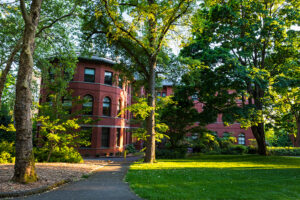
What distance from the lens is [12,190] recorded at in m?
6.36

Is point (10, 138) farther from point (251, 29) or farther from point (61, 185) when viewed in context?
point (251, 29)

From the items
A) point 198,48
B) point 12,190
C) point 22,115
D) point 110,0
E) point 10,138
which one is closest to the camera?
point 12,190

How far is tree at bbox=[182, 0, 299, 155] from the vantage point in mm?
17234

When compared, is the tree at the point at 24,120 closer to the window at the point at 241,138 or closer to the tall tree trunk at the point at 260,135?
the tall tree trunk at the point at 260,135

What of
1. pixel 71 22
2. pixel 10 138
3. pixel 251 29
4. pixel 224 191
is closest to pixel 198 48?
pixel 251 29

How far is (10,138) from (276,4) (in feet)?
94.3

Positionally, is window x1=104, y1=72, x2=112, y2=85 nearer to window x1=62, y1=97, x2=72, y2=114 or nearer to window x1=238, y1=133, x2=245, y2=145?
window x1=62, y1=97, x2=72, y2=114

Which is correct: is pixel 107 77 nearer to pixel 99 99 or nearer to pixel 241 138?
pixel 99 99

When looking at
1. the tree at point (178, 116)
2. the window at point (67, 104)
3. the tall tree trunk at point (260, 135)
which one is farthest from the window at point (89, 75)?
the tall tree trunk at point (260, 135)

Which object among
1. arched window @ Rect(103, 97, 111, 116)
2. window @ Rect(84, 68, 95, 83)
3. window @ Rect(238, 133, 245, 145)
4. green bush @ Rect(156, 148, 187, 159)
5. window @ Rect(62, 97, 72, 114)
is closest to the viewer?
window @ Rect(62, 97, 72, 114)

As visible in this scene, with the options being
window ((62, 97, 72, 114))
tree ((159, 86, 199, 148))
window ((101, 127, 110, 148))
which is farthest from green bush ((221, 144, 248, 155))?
window ((62, 97, 72, 114))

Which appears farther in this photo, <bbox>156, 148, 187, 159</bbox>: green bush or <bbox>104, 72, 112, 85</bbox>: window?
A: <bbox>104, 72, 112, 85</bbox>: window

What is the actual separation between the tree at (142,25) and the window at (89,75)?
945cm

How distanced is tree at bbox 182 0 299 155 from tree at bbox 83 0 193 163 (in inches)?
170
